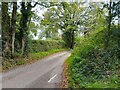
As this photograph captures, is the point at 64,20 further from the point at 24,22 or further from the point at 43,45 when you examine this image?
the point at 24,22

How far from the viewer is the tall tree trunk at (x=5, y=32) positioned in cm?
1891

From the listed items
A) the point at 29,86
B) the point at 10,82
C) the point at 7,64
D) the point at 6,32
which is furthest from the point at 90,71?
the point at 6,32

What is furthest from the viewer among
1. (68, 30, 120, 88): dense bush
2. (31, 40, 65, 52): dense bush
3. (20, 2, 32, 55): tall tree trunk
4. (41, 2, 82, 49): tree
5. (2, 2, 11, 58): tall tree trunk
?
(41, 2, 82, 49): tree

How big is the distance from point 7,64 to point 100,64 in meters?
7.55

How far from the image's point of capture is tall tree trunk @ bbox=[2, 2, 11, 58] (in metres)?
18.9

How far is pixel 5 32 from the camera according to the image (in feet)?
64.1

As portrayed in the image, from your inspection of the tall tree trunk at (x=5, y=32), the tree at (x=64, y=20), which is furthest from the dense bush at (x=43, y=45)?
the tall tree trunk at (x=5, y=32)

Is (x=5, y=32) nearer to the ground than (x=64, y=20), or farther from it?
nearer to the ground

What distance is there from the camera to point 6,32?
19.7 m

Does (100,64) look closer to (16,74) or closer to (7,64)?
(16,74)

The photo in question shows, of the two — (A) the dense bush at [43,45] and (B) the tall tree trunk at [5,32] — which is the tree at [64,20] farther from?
(B) the tall tree trunk at [5,32]

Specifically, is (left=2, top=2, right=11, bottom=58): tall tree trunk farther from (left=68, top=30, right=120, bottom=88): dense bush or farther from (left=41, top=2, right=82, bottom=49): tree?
(left=41, top=2, right=82, bottom=49): tree

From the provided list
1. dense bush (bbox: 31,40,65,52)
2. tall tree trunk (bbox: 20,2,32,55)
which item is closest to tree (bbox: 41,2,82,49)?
dense bush (bbox: 31,40,65,52)

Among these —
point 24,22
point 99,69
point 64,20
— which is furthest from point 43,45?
point 99,69
